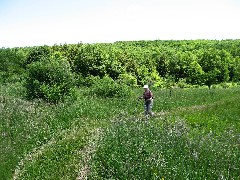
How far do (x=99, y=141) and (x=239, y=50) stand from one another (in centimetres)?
7982

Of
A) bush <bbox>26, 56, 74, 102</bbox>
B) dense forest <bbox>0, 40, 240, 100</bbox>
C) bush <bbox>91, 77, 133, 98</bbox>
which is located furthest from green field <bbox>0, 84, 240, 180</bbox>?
bush <bbox>91, 77, 133, 98</bbox>

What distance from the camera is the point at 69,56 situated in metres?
50.4

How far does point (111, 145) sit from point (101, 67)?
113 feet

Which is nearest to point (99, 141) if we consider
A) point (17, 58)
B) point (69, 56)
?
point (69, 56)

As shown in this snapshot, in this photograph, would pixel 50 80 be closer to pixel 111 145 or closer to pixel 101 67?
pixel 111 145

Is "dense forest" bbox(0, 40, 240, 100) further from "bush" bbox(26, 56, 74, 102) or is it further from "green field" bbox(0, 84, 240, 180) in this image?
"green field" bbox(0, 84, 240, 180)

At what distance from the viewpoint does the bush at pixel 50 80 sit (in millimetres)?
24703

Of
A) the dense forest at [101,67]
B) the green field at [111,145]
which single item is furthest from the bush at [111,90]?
the green field at [111,145]

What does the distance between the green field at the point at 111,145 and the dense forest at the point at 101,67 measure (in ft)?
14.8

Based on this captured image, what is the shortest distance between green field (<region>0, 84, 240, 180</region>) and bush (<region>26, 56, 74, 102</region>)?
9.18 ft

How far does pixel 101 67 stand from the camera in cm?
4553

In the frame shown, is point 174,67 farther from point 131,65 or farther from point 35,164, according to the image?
point 35,164

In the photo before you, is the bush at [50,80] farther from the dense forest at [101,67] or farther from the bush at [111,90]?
the bush at [111,90]

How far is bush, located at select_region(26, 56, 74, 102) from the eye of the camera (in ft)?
81.0
